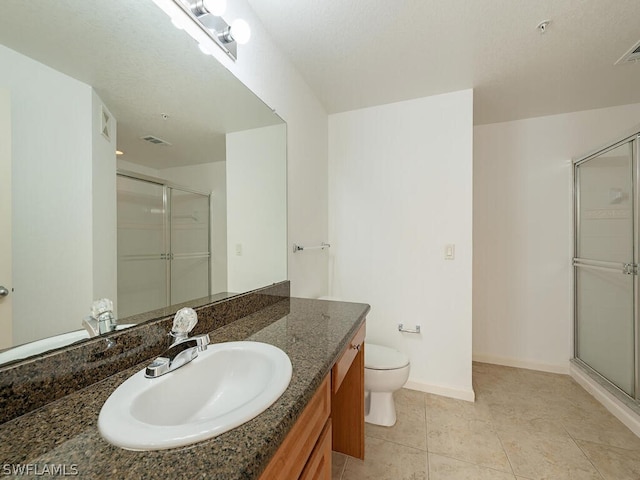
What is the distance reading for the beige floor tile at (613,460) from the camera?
1.30 metres

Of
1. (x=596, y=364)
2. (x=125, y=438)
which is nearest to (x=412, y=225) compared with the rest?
(x=596, y=364)

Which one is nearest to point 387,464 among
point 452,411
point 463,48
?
point 452,411

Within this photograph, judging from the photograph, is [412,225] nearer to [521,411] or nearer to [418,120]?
[418,120]

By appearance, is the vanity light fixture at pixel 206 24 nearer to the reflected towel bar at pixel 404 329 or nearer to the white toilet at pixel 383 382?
the white toilet at pixel 383 382

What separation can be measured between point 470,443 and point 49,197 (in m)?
2.15

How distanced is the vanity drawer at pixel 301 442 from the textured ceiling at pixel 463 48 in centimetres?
168

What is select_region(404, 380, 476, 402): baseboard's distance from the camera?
6.30 ft

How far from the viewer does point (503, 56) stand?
1.60 m

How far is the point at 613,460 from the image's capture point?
4.52 feet

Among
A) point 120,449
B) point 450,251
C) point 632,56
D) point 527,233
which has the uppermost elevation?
point 632,56

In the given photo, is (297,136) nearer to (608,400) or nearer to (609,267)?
(609,267)

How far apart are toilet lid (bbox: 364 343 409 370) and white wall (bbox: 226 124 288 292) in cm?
78

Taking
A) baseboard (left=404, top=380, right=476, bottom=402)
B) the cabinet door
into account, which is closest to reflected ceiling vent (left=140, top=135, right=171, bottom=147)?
the cabinet door

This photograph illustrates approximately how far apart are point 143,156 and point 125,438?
76 centimetres
